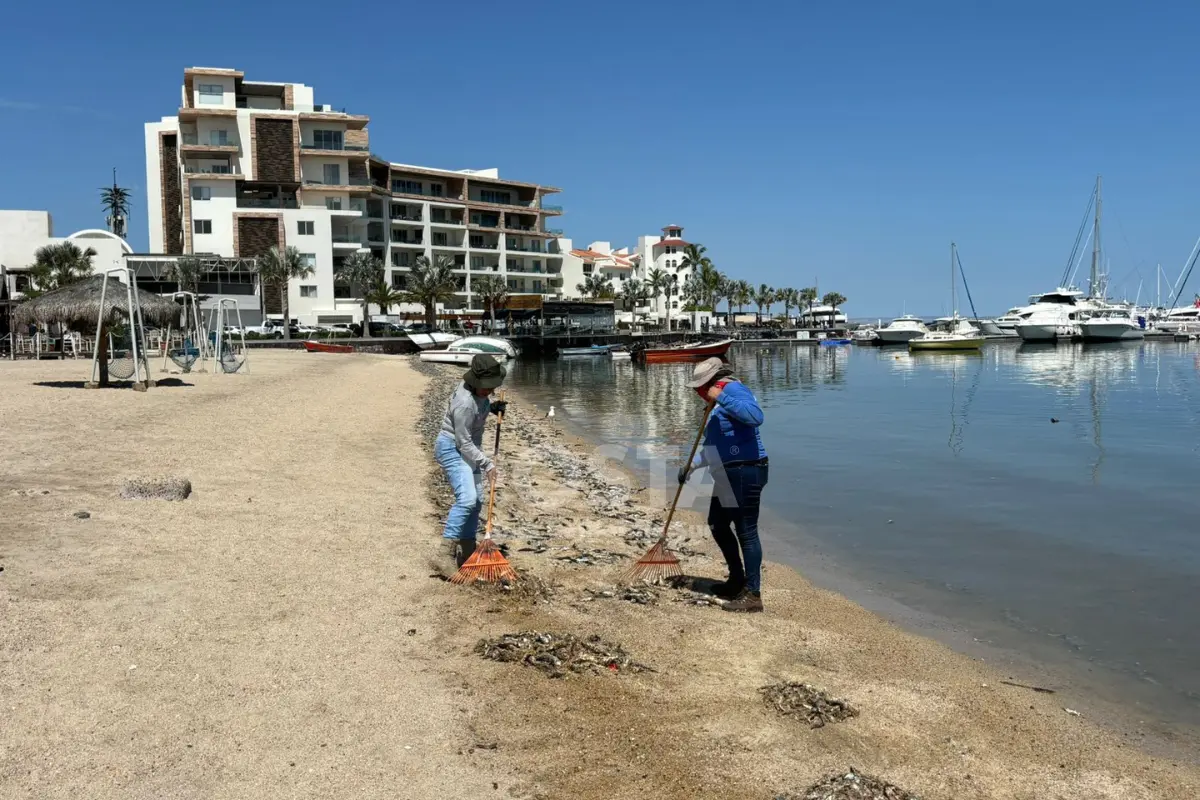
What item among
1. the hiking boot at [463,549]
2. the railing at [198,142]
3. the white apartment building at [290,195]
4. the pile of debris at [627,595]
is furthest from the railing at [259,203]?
the pile of debris at [627,595]

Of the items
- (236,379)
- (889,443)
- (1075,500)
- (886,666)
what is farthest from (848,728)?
(236,379)

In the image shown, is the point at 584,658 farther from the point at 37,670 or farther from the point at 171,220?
the point at 171,220

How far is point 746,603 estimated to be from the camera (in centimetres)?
777

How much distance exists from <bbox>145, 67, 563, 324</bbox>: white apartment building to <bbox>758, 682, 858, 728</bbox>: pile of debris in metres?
71.6

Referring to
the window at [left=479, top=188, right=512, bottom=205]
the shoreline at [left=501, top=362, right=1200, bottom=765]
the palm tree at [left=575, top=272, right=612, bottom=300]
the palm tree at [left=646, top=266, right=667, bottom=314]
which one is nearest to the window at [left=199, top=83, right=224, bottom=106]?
the window at [left=479, top=188, right=512, bottom=205]

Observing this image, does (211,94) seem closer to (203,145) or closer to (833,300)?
(203,145)

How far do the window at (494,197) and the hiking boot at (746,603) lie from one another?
325 feet

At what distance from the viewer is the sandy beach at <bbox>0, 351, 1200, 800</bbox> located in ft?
14.8

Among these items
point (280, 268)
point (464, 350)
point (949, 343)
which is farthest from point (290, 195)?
point (949, 343)

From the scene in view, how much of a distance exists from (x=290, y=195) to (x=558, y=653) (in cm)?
8376

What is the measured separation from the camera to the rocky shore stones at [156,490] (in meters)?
9.17

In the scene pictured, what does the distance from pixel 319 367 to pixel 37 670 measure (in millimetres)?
37198

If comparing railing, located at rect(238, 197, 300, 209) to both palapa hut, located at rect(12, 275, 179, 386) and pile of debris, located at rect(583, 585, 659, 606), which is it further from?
pile of debris, located at rect(583, 585, 659, 606)

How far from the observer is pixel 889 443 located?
925 inches
